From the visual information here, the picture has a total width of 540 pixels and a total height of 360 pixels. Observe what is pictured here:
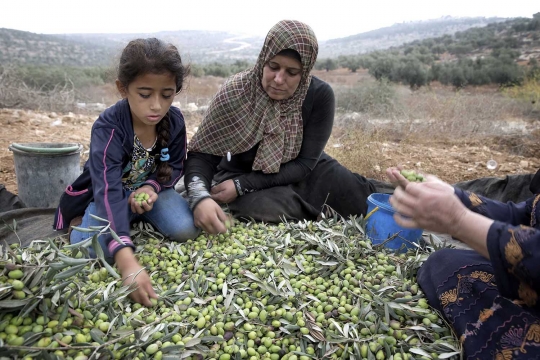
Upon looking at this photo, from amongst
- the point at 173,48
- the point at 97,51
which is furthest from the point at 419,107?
the point at 97,51

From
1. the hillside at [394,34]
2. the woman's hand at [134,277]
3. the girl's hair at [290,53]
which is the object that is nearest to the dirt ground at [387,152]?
the girl's hair at [290,53]

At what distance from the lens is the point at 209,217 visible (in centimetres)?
225

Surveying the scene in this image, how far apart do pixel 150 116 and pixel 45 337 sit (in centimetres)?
112

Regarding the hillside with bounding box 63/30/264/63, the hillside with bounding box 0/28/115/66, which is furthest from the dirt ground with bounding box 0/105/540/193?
the hillside with bounding box 63/30/264/63

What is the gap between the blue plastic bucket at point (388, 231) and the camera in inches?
86.0

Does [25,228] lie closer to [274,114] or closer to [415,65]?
[274,114]

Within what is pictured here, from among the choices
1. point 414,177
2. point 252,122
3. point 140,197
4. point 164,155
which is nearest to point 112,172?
point 140,197

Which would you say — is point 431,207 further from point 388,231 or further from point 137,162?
point 137,162

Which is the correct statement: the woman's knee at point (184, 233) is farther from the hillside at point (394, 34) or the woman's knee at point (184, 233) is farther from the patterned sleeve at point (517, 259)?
the hillside at point (394, 34)

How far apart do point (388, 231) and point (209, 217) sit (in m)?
0.97

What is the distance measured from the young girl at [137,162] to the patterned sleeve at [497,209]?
1.30m

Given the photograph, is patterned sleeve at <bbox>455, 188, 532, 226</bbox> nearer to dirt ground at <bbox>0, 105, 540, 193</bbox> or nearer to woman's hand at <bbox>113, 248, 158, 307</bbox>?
woman's hand at <bbox>113, 248, 158, 307</bbox>

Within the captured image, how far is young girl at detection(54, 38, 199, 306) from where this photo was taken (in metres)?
1.97

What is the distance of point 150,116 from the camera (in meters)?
2.07
